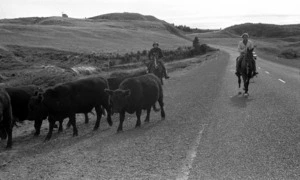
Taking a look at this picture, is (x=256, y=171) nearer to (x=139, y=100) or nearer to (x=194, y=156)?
(x=194, y=156)

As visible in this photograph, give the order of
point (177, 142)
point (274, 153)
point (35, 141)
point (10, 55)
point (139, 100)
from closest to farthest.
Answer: point (274, 153) < point (177, 142) < point (35, 141) < point (139, 100) < point (10, 55)

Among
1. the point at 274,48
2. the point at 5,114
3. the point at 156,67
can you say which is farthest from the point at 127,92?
the point at 274,48

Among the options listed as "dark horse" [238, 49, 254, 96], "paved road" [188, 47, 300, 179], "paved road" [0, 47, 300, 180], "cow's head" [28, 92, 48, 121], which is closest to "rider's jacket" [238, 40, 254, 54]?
"dark horse" [238, 49, 254, 96]

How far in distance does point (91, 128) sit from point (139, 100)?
5.46 ft

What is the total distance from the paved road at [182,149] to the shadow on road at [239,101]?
30 cm

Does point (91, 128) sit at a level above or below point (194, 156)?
below

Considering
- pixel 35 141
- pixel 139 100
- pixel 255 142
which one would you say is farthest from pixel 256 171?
pixel 35 141

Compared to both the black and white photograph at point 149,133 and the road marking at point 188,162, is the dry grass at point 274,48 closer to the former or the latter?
the black and white photograph at point 149,133

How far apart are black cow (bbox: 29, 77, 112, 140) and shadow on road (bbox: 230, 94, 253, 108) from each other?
440 centimetres

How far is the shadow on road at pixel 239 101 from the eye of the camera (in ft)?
46.1

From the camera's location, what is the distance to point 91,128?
1244 cm

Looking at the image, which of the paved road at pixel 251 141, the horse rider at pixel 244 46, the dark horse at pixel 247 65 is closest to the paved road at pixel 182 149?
the paved road at pixel 251 141

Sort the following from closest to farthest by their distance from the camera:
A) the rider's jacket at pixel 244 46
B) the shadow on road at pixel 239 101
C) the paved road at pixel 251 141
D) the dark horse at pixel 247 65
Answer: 1. the paved road at pixel 251 141
2. the shadow on road at pixel 239 101
3. the dark horse at pixel 247 65
4. the rider's jacket at pixel 244 46

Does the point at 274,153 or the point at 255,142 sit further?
the point at 255,142
